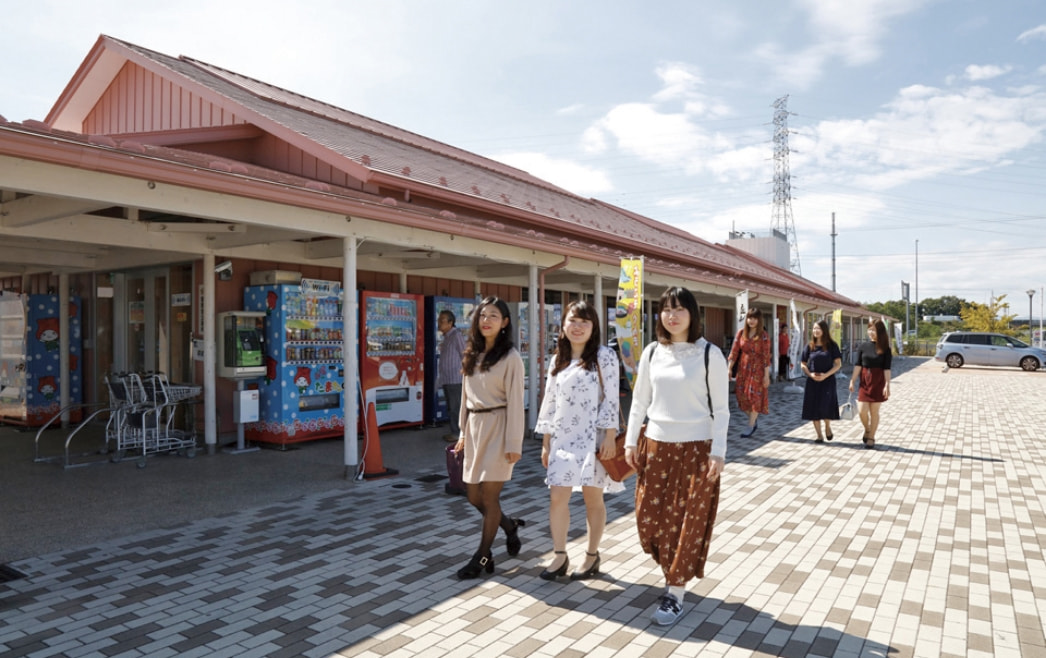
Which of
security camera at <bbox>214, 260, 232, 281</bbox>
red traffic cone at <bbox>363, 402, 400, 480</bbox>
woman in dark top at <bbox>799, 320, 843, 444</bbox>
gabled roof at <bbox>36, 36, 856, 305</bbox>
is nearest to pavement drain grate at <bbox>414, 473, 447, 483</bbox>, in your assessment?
red traffic cone at <bbox>363, 402, 400, 480</bbox>

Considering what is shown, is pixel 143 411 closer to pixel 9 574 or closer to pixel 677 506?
pixel 9 574

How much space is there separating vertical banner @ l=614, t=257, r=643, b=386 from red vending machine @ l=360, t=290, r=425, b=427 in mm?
3074

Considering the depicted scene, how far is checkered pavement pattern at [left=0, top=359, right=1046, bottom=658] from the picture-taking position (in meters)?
3.45

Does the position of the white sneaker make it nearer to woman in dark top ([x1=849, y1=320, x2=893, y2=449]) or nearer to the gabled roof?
woman in dark top ([x1=849, y1=320, x2=893, y2=449])

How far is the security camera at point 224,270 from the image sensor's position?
8.72 m

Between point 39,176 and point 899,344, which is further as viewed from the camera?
point 899,344

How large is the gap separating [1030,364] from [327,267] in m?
28.4

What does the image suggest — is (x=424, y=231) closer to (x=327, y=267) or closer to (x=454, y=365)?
(x=454, y=365)

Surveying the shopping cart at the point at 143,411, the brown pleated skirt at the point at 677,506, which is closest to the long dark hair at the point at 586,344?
the brown pleated skirt at the point at 677,506

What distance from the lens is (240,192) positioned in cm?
557

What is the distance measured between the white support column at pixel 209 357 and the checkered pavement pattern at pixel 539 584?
2.94 meters

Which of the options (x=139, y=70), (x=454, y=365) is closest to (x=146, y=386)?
(x=454, y=365)

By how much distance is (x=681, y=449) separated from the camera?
377 cm

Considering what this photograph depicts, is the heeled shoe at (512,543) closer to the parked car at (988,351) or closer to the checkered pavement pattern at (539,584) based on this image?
the checkered pavement pattern at (539,584)
